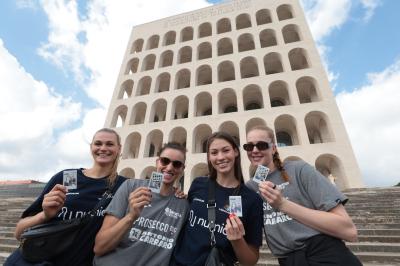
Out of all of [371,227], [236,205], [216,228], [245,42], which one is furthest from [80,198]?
[245,42]

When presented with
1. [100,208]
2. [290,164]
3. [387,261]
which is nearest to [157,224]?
[100,208]

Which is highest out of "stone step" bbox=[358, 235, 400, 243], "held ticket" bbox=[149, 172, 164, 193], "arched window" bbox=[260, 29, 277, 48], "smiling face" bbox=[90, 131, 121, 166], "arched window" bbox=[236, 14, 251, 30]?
"arched window" bbox=[236, 14, 251, 30]

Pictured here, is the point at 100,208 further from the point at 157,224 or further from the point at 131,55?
the point at 131,55

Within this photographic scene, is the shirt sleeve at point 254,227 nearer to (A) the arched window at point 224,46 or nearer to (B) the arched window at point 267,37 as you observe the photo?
(B) the arched window at point 267,37

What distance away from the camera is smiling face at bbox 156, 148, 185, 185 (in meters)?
2.50

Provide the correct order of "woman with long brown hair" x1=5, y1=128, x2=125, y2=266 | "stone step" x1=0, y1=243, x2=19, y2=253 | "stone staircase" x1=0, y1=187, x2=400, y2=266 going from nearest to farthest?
"woman with long brown hair" x1=5, y1=128, x2=125, y2=266, "stone staircase" x1=0, y1=187, x2=400, y2=266, "stone step" x1=0, y1=243, x2=19, y2=253

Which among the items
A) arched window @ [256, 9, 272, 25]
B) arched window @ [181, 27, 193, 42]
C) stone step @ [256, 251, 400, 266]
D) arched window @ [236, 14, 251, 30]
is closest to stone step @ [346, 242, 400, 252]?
stone step @ [256, 251, 400, 266]

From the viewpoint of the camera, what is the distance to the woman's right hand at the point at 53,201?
7.04 ft

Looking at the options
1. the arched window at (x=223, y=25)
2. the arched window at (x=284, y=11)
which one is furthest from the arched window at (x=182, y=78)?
the arched window at (x=284, y=11)

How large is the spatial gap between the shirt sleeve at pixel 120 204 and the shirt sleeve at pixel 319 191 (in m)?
1.81

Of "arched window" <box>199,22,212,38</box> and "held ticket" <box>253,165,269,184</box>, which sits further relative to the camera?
"arched window" <box>199,22,212,38</box>

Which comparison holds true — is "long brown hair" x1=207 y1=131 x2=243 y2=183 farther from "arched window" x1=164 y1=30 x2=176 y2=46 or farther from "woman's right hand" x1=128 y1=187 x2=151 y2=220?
"arched window" x1=164 y1=30 x2=176 y2=46

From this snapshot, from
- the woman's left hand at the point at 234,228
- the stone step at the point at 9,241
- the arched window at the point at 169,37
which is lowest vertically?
the stone step at the point at 9,241

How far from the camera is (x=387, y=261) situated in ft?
14.9
